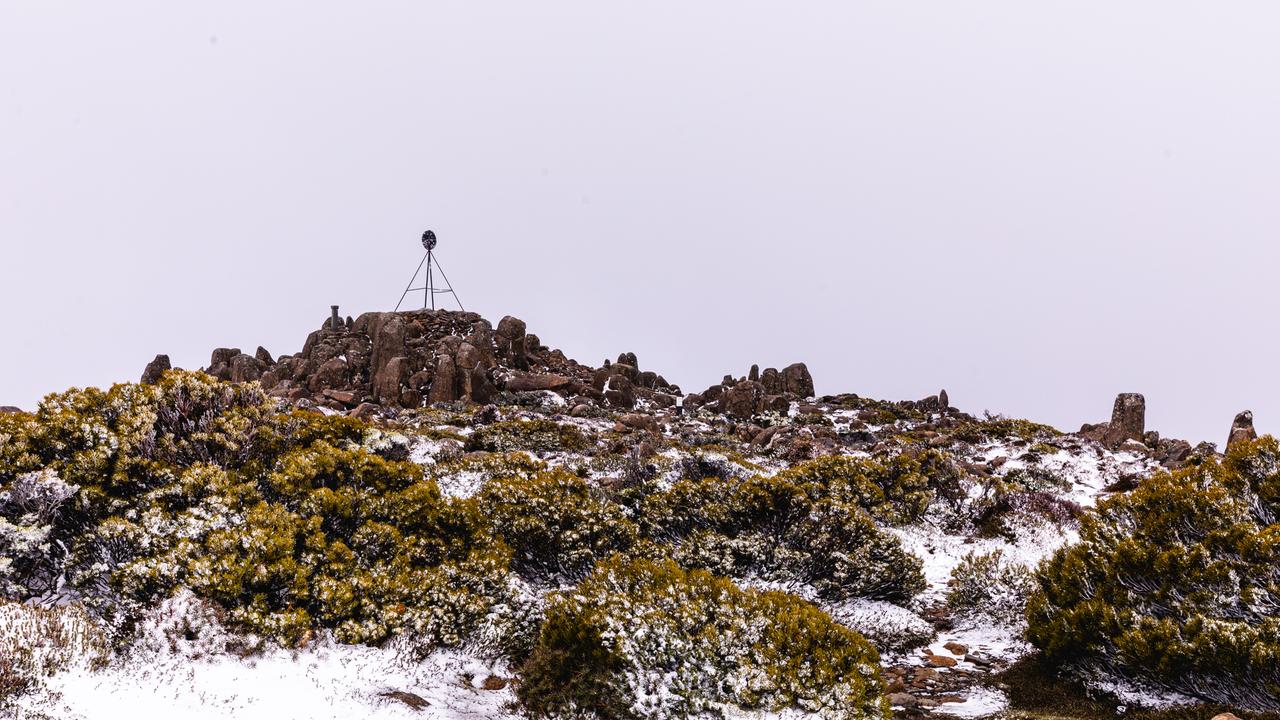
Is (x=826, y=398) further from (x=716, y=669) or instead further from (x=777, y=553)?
(x=716, y=669)

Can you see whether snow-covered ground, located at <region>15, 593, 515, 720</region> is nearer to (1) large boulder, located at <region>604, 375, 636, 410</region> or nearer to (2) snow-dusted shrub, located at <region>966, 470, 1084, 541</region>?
(2) snow-dusted shrub, located at <region>966, 470, 1084, 541</region>

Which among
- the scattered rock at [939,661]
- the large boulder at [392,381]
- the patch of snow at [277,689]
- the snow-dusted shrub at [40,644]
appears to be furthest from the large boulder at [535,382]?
the snow-dusted shrub at [40,644]

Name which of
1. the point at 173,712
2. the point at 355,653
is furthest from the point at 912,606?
the point at 173,712

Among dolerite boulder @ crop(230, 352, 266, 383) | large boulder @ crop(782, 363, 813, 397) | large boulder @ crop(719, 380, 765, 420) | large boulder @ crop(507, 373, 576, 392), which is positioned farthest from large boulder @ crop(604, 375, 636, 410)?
dolerite boulder @ crop(230, 352, 266, 383)

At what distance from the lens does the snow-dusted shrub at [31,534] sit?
7.07 metres

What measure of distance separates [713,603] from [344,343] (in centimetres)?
4636

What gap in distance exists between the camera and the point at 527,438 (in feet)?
74.0

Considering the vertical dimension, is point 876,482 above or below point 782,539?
above

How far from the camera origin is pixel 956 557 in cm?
1259

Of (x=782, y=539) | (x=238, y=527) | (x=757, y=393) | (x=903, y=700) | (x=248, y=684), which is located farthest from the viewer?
(x=757, y=393)

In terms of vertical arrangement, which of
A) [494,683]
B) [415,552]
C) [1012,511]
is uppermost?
[1012,511]

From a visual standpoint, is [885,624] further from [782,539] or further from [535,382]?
[535,382]

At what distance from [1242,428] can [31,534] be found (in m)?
38.3

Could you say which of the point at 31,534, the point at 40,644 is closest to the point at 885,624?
the point at 40,644
